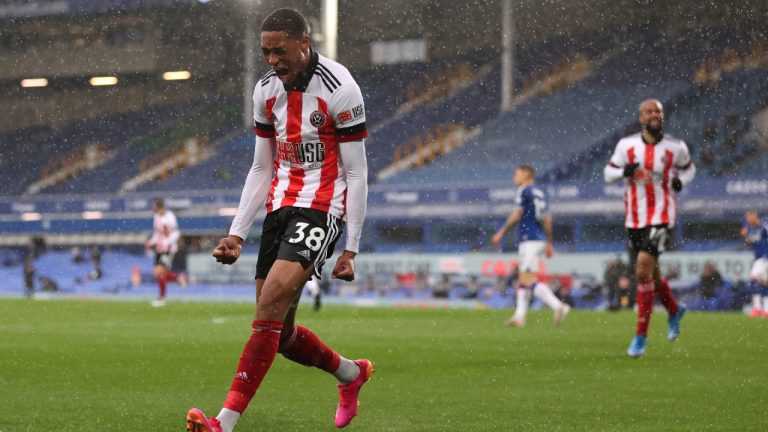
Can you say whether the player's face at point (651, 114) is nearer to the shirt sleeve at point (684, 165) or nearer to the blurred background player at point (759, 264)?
the shirt sleeve at point (684, 165)

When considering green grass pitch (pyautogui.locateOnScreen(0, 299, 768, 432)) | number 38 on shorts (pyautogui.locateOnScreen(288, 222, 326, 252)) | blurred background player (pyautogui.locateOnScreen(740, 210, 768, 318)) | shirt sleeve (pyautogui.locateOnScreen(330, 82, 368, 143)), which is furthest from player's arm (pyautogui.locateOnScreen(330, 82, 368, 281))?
blurred background player (pyautogui.locateOnScreen(740, 210, 768, 318))

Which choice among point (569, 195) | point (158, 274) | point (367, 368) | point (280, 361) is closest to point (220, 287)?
point (158, 274)

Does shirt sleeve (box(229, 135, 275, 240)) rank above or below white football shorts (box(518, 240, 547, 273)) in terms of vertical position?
above

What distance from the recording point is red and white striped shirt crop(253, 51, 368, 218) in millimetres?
5324

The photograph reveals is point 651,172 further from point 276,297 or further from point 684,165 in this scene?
point 276,297

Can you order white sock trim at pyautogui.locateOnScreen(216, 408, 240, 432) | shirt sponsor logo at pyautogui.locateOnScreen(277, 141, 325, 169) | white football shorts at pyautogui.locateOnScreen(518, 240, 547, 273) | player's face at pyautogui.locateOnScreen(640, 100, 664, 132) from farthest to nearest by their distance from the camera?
white football shorts at pyautogui.locateOnScreen(518, 240, 547, 273) → player's face at pyautogui.locateOnScreen(640, 100, 664, 132) → shirt sponsor logo at pyautogui.locateOnScreen(277, 141, 325, 169) → white sock trim at pyautogui.locateOnScreen(216, 408, 240, 432)

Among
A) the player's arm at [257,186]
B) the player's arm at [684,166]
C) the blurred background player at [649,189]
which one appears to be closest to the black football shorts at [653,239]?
the blurred background player at [649,189]

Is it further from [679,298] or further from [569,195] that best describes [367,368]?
[569,195]

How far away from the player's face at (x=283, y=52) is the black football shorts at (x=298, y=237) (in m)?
0.61

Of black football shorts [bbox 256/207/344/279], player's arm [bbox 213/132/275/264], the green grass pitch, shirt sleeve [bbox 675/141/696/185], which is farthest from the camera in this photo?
shirt sleeve [bbox 675/141/696/185]

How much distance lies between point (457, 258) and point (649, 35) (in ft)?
46.8

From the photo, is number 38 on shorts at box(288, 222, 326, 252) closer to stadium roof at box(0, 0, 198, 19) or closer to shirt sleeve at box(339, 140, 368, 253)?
shirt sleeve at box(339, 140, 368, 253)

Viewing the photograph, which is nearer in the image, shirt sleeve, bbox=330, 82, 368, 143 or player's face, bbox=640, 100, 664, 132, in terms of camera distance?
shirt sleeve, bbox=330, 82, 368, 143

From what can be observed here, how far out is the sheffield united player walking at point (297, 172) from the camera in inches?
204
